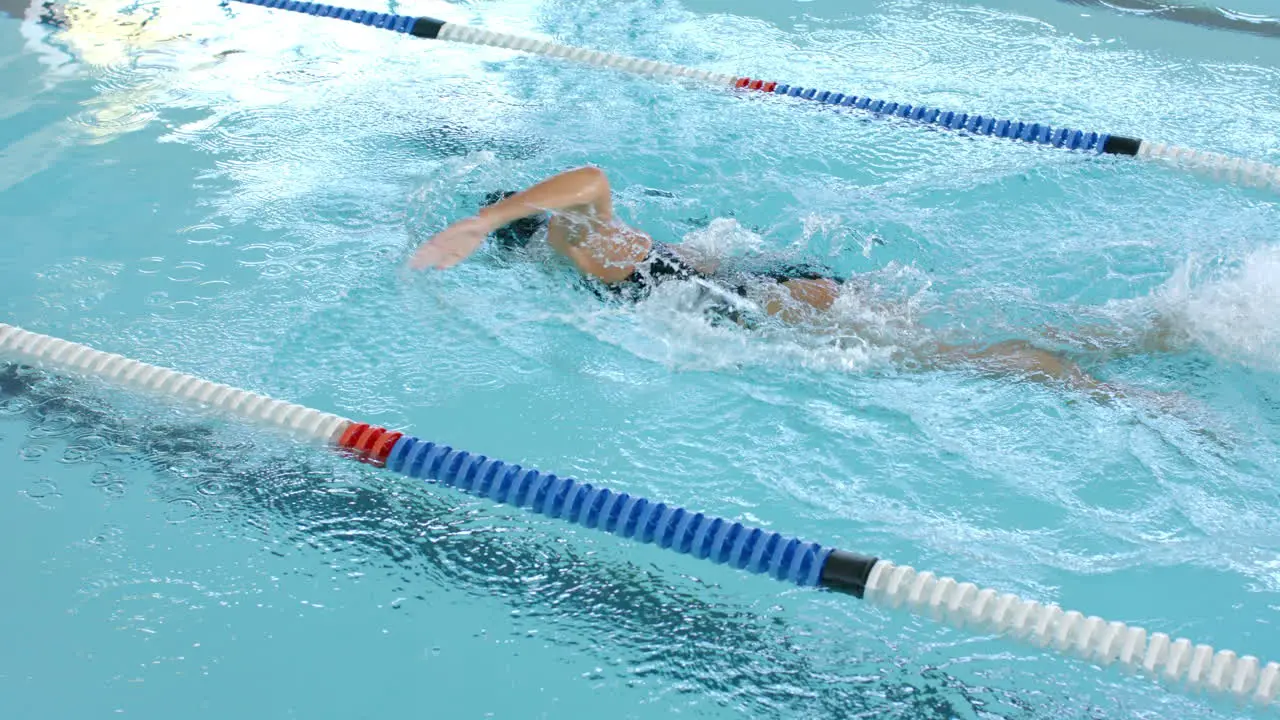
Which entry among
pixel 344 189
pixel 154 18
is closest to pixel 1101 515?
pixel 344 189

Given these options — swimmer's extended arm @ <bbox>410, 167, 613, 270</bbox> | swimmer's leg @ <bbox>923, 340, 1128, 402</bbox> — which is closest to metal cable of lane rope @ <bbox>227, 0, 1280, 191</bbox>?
swimmer's leg @ <bbox>923, 340, 1128, 402</bbox>

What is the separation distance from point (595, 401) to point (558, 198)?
1.91 feet

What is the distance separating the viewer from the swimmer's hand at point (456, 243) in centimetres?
291

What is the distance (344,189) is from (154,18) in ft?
7.77

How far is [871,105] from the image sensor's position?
14.3ft

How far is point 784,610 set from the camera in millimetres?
2123

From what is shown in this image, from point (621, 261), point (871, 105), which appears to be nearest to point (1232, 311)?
point (621, 261)

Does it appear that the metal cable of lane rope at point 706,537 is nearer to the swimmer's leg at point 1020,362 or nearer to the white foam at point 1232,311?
the swimmer's leg at point 1020,362

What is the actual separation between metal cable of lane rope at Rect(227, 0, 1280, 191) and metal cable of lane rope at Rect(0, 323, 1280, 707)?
2524 mm

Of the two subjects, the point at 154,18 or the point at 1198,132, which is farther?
the point at 154,18

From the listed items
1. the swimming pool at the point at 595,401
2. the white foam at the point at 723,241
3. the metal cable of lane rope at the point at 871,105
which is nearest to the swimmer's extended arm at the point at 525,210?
the swimming pool at the point at 595,401

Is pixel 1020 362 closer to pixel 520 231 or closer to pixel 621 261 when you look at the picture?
pixel 621 261

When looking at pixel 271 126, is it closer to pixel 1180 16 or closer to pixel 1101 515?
pixel 1101 515

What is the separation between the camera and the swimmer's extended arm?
2916mm
